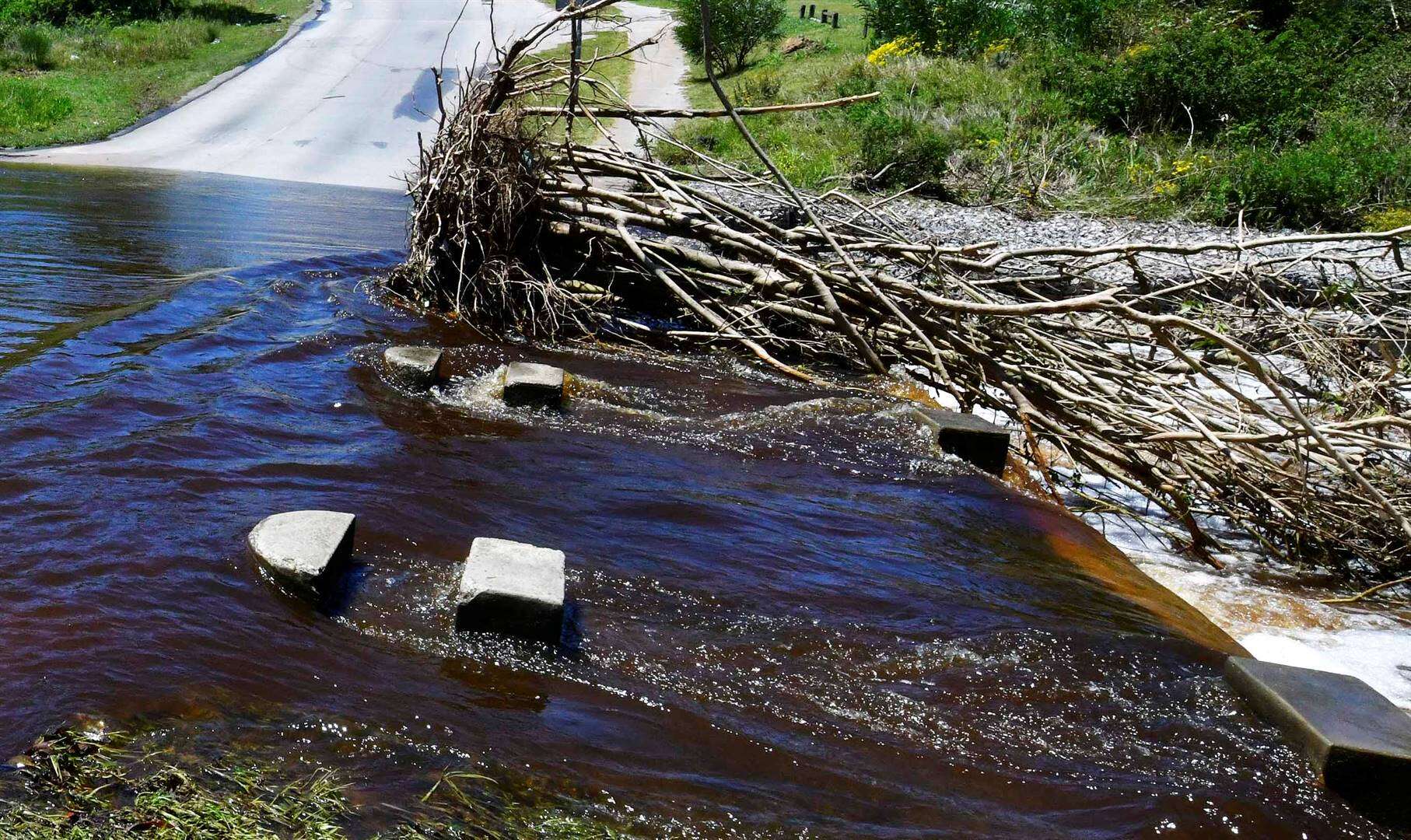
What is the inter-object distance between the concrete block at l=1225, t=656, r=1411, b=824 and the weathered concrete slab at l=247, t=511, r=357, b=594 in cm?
304

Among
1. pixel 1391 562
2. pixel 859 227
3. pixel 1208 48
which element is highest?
pixel 1208 48

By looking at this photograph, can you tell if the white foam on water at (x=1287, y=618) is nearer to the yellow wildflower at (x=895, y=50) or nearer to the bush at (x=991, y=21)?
the bush at (x=991, y=21)

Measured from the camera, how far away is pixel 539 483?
5016 millimetres

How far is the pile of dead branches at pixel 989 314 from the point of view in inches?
215

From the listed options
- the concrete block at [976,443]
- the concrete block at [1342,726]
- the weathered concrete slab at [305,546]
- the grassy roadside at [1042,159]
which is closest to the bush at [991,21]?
the grassy roadside at [1042,159]

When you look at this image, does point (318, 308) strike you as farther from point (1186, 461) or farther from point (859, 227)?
point (1186, 461)

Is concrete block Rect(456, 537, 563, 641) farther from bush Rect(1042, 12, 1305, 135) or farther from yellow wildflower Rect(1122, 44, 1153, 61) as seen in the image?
yellow wildflower Rect(1122, 44, 1153, 61)

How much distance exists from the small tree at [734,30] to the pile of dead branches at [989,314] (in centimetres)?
2223

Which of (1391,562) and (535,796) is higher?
(535,796)

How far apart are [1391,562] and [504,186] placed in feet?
18.6

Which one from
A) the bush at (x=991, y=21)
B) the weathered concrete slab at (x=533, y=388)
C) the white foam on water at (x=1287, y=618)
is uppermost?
the bush at (x=991, y=21)

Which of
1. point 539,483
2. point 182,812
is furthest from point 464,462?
point 182,812

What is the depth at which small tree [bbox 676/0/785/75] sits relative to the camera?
30.4 m

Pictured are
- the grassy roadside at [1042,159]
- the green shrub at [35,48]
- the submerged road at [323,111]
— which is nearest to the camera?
the grassy roadside at [1042,159]
